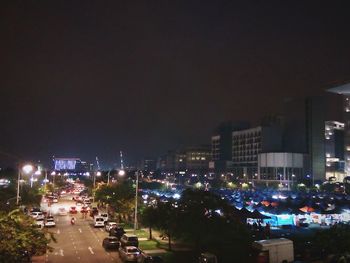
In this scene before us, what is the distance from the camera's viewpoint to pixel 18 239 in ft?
45.6

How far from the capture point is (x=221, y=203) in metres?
28.2

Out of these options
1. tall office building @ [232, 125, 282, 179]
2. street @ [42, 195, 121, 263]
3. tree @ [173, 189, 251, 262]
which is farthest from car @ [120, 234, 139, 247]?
tall office building @ [232, 125, 282, 179]

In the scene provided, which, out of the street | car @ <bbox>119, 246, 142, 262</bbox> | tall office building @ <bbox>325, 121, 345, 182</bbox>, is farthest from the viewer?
tall office building @ <bbox>325, 121, 345, 182</bbox>

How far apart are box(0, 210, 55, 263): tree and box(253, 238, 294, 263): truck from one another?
13846 millimetres

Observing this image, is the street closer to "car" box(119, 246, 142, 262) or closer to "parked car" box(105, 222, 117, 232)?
Result: "parked car" box(105, 222, 117, 232)

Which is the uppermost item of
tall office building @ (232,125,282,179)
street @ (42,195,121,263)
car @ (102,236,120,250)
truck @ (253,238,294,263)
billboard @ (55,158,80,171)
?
tall office building @ (232,125,282,179)

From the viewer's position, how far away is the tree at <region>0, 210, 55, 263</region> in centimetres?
1345

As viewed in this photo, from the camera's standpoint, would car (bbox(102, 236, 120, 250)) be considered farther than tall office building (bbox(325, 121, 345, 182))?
No

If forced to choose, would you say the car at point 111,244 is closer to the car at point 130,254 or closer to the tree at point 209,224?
the car at point 130,254

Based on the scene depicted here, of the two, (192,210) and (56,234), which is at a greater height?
(192,210)

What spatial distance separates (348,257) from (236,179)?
544 ft

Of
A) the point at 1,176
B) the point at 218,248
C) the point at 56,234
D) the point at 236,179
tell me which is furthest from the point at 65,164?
the point at 218,248

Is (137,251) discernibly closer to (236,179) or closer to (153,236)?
A: (153,236)

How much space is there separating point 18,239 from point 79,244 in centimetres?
2155
